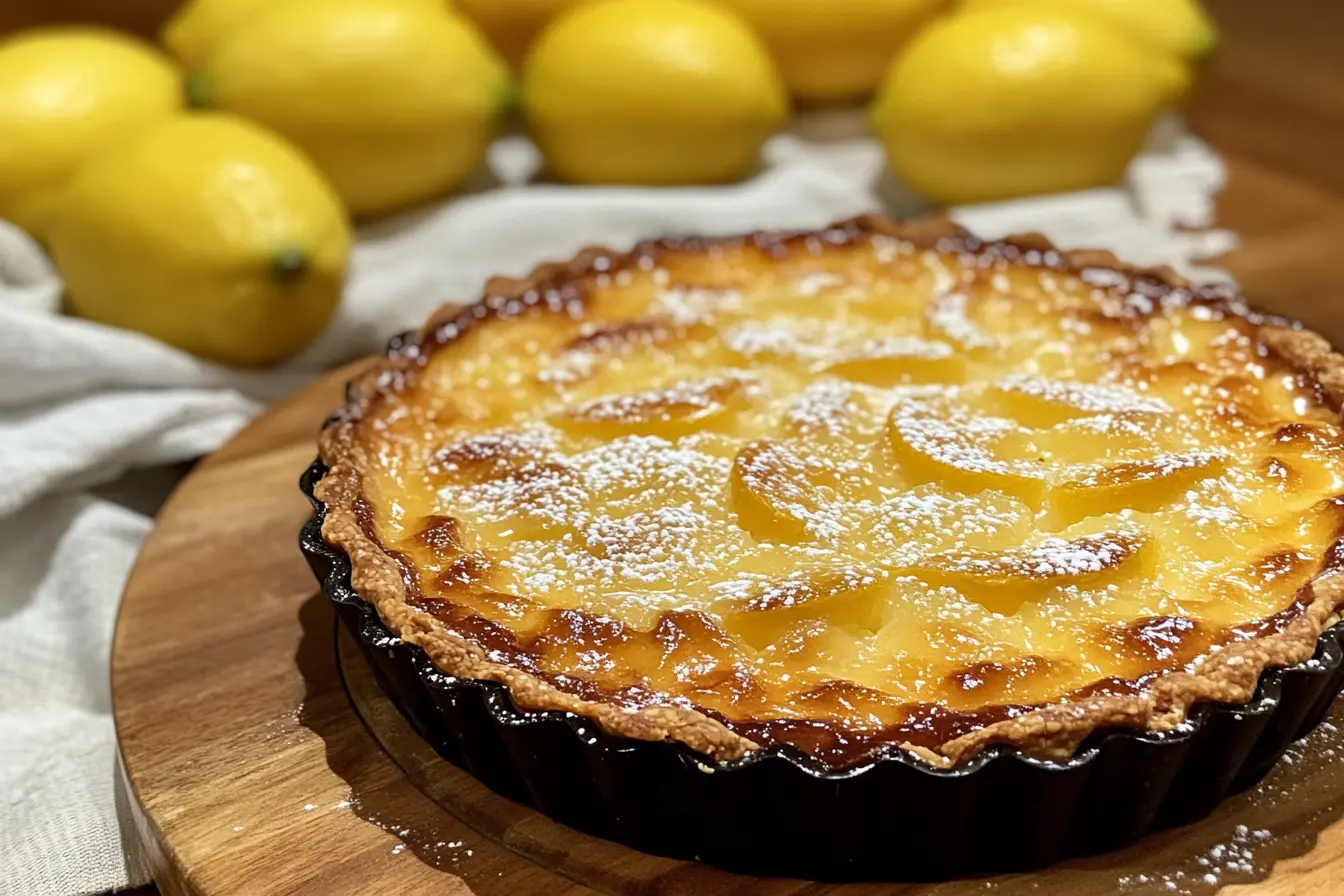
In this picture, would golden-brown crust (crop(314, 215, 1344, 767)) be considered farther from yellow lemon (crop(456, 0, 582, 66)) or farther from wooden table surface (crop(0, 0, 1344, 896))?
yellow lemon (crop(456, 0, 582, 66))

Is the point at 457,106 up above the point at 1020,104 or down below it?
below

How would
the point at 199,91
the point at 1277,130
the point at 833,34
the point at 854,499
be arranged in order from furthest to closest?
the point at 1277,130
the point at 833,34
the point at 199,91
the point at 854,499

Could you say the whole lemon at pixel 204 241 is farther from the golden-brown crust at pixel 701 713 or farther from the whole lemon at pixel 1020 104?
the whole lemon at pixel 1020 104

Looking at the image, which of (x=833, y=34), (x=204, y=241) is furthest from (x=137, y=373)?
(x=833, y=34)

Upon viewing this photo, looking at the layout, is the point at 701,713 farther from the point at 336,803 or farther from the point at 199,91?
the point at 199,91

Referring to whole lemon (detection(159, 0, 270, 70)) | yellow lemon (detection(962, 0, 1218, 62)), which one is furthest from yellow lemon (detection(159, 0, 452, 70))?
yellow lemon (detection(962, 0, 1218, 62))

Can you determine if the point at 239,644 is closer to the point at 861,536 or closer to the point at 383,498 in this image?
the point at 383,498

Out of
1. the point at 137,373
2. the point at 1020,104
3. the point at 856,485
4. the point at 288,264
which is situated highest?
the point at 1020,104
